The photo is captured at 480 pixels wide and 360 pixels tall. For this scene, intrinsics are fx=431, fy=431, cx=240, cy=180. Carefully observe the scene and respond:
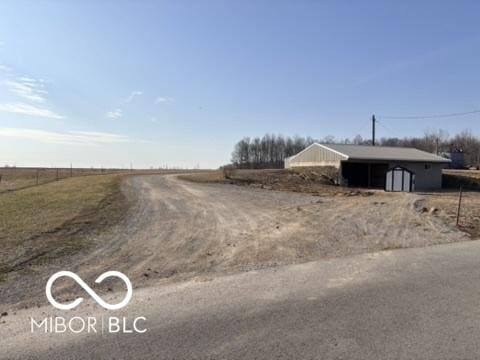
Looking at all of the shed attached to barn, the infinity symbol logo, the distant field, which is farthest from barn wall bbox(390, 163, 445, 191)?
the infinity symbol logo

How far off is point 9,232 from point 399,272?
8.92m

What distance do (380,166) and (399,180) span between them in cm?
257

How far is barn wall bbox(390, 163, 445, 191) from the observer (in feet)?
119

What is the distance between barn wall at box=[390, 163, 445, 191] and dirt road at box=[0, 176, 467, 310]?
809 inches

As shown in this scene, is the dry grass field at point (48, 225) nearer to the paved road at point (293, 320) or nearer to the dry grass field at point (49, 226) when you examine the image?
the dry grass field at point (49, 226)

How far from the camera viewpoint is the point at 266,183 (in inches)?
1268

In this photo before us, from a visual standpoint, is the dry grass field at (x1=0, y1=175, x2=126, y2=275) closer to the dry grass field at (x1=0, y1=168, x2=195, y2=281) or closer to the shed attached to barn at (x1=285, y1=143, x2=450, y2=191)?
the dry grass field at (x1=0, y1=168, x2=195, y2=281)

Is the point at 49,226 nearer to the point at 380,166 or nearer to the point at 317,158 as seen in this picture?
the point at 317,158

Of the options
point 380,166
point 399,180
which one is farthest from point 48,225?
point 380,166

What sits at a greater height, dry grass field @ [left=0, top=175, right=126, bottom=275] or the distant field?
the distant field

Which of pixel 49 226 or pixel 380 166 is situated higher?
pixel 380 166

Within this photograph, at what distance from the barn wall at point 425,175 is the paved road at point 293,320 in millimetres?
31089

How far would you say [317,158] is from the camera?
39531 mm

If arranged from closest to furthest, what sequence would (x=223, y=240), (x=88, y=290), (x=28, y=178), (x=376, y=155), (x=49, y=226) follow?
(x=88, y=290)
(x=223, y=240)
(x=49, y=226)
(x=376, y=155)
(x=28, y=178)
